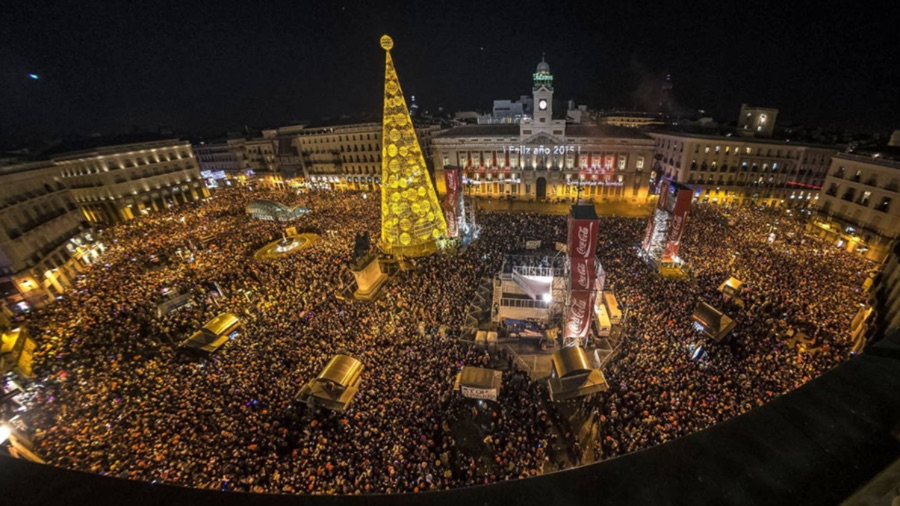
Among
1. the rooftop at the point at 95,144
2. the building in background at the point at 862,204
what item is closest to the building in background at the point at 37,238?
the rooftop at the point at 95,144

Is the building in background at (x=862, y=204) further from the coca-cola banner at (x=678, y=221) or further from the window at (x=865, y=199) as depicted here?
the coca-cola banner at (x=678, y=221)

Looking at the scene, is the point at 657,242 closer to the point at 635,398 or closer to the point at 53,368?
the point at 635,398

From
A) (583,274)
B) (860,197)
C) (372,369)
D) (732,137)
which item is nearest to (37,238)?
(372,369)

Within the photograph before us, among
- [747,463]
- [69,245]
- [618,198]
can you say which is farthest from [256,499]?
[618,198]

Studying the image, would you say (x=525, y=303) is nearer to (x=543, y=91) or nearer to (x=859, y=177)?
(x=543, y=91)

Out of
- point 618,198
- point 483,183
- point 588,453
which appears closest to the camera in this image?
point 588,453
